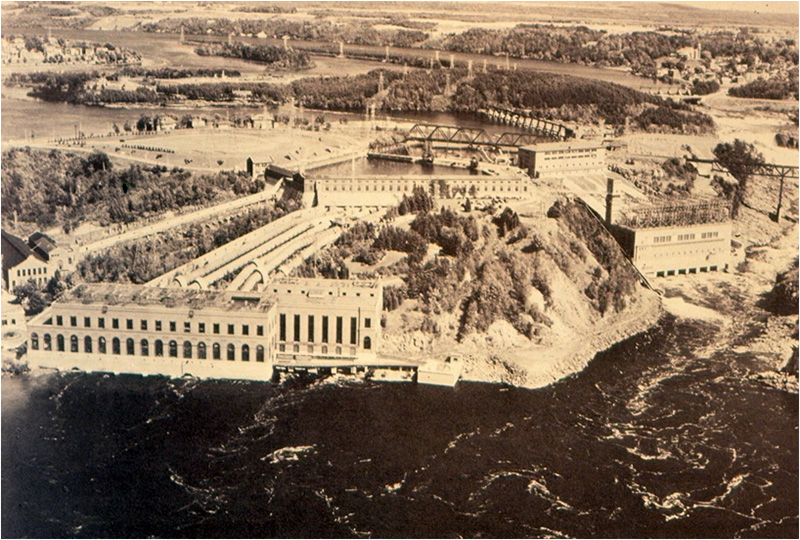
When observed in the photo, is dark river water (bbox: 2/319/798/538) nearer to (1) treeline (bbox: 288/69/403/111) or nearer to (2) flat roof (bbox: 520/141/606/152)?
(2) flat roof (bbox: 520/141/606/152)

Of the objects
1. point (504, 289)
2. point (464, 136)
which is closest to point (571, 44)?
point (464, 136)

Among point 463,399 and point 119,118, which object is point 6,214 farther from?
point 463,399

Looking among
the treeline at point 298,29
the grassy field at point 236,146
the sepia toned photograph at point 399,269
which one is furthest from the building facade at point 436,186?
the treeline at point 298,29

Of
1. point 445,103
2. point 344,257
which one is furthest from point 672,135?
point 344,257

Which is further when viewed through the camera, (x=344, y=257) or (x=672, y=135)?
(x=672, y=135)

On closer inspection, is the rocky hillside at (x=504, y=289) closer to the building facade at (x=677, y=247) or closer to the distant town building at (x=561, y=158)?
the building facade at (x=677, y=247)

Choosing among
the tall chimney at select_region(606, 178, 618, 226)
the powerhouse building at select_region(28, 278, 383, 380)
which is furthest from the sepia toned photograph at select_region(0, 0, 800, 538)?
the tall chimney at select_region(606, 178, 618, 226)
